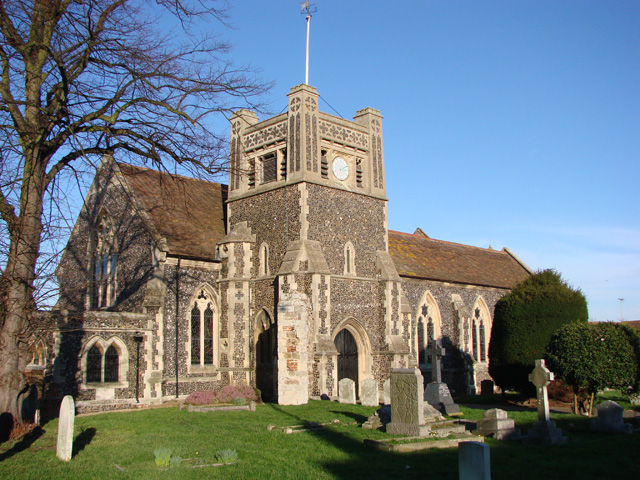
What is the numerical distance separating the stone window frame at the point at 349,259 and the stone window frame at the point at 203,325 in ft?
16.1

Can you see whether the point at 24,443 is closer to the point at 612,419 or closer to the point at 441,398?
the point at 441,398

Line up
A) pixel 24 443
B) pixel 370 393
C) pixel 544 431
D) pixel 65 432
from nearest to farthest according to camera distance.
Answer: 1. pixel 65 432
2. pixel 24 443
3. pixel 544 431
4. pixel 370 393

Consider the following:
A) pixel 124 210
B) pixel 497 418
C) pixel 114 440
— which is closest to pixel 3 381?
pixel 114 440

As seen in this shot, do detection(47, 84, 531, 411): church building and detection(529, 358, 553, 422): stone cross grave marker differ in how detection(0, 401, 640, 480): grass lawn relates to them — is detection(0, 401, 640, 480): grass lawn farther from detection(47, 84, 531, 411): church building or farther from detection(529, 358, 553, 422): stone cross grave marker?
detection(47, 84, 531, 411): church building

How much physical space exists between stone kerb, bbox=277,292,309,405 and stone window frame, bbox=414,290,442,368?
978 cm

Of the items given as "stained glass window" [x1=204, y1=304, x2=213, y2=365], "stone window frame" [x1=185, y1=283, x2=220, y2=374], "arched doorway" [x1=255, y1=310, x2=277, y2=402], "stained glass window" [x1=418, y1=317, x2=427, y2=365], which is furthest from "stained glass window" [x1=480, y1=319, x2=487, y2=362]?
"stained glass window" [x1=204, y1=304, x2=213, y2=365]

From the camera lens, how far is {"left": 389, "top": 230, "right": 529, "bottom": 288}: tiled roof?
92.6 ft

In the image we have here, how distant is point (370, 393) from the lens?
18.0 metres

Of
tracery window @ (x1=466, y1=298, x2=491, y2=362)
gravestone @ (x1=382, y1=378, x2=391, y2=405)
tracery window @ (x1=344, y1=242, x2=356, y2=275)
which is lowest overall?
gravestone @ (x1=382, y1=378, x2=391, y2=405)

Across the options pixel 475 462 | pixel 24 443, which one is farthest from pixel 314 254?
pixel 475 462

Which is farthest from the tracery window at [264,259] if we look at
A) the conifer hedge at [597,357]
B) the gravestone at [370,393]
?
the conifer hedge at [597,357]

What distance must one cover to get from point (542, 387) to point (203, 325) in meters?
12.6

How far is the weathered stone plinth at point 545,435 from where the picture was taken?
11.6 metres

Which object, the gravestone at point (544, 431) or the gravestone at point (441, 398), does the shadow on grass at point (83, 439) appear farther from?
the gravestone at point (544, 431)
